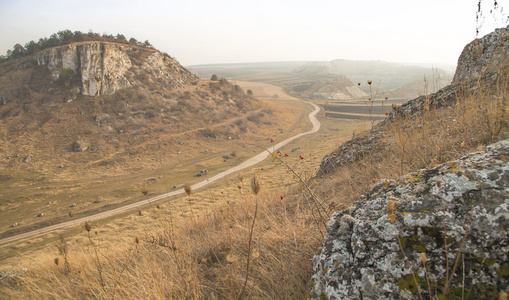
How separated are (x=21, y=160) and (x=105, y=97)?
42.1 ft

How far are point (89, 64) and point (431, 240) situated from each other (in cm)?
4227

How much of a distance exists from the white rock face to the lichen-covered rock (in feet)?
130

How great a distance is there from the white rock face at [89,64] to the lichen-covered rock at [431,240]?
39.6m

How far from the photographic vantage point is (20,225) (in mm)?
14844

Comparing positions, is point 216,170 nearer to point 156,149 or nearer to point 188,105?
point 156,149

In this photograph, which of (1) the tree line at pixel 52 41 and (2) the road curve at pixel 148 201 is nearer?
(2) the road curve at pixel 148 201

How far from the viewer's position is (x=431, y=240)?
5.00ft

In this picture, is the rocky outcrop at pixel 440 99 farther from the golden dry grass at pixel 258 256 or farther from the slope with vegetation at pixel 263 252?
the golden dry grass at pixel 258 256

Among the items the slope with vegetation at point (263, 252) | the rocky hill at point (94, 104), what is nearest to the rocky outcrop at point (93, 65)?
the rocky hill at point (94, 104)

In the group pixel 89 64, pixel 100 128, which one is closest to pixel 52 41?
pixel 89 64

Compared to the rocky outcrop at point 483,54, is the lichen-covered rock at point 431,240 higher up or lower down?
lower down

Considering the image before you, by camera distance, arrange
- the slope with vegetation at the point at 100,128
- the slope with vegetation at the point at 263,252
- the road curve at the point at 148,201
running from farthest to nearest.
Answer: the slope with vegetation at the point at 100,128 < the road curve at the point at 148,201 < the slope with vegetation at the point at 263,252

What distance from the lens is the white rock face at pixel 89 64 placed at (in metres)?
33.9

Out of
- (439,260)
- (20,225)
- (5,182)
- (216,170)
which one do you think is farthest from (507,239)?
(5,182)
